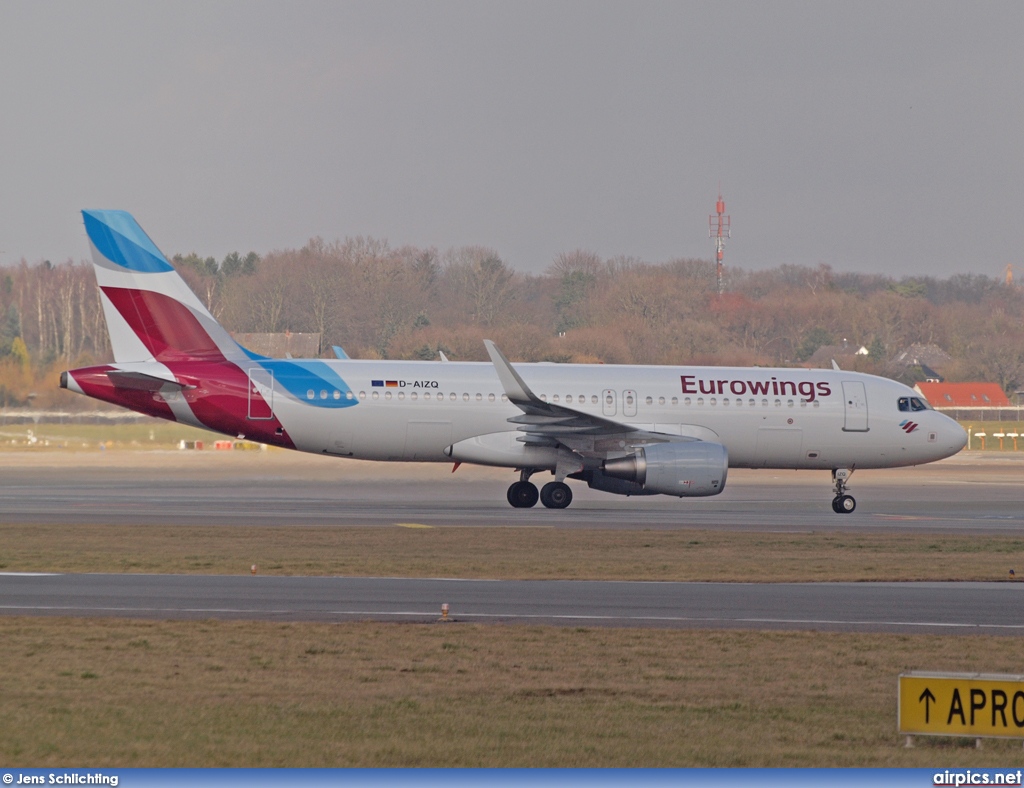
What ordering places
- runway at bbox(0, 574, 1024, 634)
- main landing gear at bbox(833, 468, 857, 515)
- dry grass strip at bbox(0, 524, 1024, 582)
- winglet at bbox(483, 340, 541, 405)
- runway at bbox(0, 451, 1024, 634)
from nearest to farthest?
runway at bbox(0, 574, 1024, 634), runway at bbox(0, 451, 1024, 634), dry grass strip at bbox(0, 524, 1024, 582), winglet at bbox(483, 340, 541, 405), main landing gear at bbox(833, 468, 857, 515)

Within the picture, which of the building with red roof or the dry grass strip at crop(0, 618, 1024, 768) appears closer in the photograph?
the dry grass strip at crop(0, 618, 1024, 768)

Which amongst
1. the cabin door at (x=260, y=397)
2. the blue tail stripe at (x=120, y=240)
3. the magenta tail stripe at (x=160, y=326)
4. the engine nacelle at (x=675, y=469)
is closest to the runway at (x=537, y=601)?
the engine nacelle at (x=675, y=469)

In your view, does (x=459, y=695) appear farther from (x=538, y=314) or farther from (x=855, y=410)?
(x=538, y=314)

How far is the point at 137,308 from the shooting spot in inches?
1256

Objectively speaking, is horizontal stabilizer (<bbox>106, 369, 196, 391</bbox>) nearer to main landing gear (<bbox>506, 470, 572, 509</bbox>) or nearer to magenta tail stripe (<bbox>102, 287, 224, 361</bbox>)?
magenta tail stripe (<bbox>102, 287, 224, 361</bbox>)

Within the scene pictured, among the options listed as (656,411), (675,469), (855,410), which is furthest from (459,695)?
(855,410)

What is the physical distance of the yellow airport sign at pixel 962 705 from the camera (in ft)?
28.1

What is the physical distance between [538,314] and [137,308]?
180ft

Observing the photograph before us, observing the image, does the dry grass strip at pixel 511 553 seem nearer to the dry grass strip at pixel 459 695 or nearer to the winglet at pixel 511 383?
the dry grass strip at pixel 459 695

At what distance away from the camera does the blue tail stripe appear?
31875mm

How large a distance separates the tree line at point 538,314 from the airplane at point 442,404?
3173 centimetres

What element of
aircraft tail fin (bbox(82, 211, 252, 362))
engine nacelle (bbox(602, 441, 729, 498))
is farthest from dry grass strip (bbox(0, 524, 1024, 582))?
aircraft tail fin (bbox(82, 211, 252, 362))

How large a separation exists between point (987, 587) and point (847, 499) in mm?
14448

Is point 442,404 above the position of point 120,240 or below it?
below
